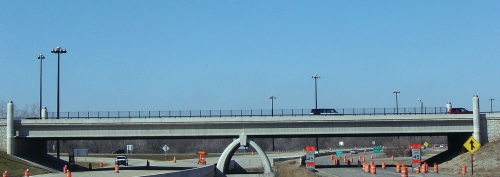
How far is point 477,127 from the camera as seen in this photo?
60.5 metres

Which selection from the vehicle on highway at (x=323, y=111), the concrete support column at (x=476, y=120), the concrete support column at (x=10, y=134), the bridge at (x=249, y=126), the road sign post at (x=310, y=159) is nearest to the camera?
the road sign post at (x=310, y=159)

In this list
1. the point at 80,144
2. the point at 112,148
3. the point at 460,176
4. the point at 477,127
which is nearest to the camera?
the point at 460,176

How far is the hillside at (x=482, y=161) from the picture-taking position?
52653 millimetres

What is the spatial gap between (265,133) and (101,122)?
1430 cm

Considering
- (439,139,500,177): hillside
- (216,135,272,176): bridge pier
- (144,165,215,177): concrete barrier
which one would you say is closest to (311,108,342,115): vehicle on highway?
(216,135,272,176): bridge pier

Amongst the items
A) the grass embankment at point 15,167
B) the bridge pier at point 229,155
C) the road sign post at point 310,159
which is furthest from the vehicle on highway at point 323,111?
the grass embankment at point 15,167

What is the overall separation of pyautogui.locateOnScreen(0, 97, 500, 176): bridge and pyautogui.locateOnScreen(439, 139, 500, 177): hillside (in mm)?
2260

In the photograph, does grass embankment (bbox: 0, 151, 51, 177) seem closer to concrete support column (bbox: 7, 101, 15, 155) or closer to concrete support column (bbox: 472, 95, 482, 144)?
concrete support column (bbox: 7, 101, 15, 155)

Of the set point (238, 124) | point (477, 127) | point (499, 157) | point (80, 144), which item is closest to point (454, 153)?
point (477, 127)

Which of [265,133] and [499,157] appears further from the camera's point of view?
[265,133]

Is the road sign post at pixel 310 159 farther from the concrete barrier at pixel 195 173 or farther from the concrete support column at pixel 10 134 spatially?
the concrete support column at pixel 10 134

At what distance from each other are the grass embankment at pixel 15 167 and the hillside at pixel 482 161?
32531 mm

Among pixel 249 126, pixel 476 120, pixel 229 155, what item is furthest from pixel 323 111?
pixel 476 120

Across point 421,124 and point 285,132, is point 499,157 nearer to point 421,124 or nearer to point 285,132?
point 421,124
